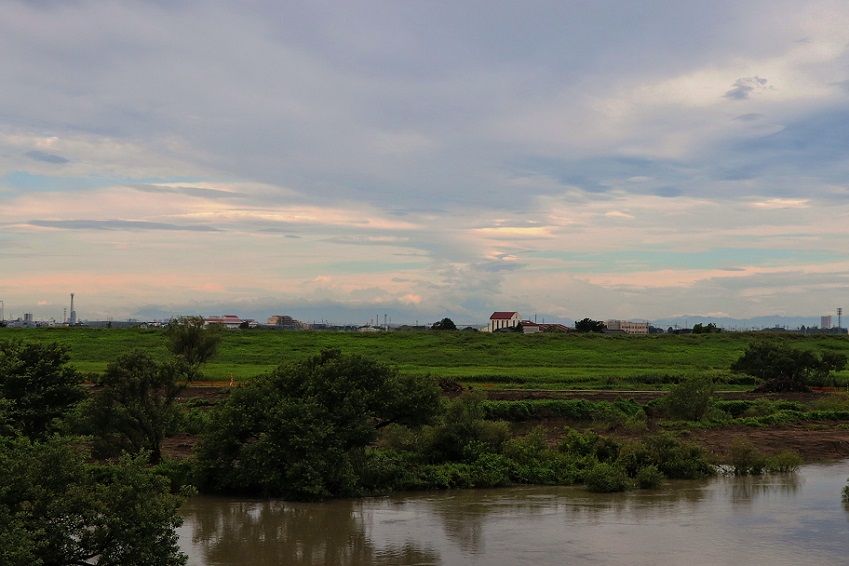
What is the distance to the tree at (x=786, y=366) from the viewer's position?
158 feet

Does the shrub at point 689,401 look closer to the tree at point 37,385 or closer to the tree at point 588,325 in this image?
the tree at point 37,385

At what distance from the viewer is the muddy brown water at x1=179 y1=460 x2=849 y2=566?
18438mm

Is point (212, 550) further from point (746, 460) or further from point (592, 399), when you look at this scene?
point (592, 399)

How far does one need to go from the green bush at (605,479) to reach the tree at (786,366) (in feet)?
84.3

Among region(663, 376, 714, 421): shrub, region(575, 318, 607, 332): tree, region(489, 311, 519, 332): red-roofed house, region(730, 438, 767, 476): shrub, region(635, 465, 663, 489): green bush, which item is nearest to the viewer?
region(635, 465, 663, 489): green bush

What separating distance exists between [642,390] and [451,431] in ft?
73.8

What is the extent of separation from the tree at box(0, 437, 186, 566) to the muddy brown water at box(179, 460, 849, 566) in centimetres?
397

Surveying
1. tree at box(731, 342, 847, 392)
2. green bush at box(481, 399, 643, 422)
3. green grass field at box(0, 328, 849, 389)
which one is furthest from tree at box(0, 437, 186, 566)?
tree at box(731, 342, 847, 392)

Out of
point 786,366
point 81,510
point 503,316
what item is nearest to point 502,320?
point 503,316

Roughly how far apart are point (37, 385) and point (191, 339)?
27.0m

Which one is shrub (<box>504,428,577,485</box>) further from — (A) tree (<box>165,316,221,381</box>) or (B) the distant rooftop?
(B) the distant rooftop

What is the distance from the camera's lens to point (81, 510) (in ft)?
46.0

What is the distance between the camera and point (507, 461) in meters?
27.6

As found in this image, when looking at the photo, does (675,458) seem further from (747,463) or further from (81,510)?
(81,510)
